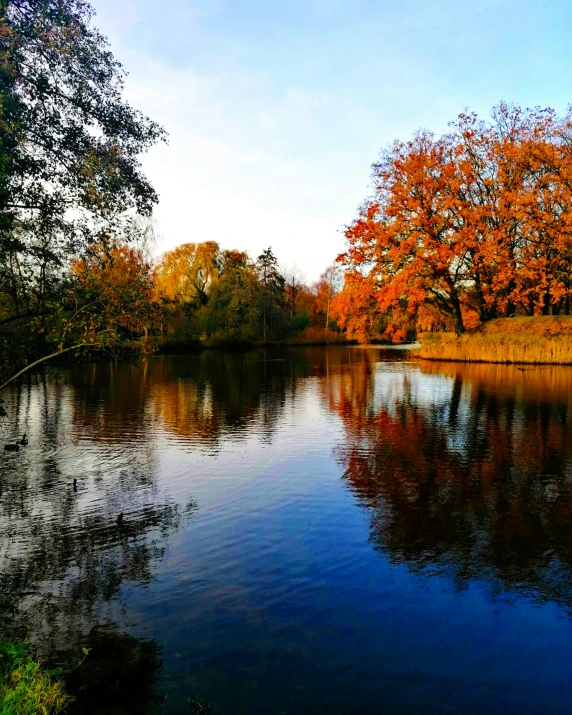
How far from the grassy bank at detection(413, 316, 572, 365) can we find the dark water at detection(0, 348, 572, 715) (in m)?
25.0

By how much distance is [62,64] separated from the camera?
11602 millimetres

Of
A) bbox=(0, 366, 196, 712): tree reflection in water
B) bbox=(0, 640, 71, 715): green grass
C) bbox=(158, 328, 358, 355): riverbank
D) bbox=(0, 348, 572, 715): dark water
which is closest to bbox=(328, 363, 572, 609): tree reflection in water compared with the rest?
bbox=(0, 348, 572, 715): dark water

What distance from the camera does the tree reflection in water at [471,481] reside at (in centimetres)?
878

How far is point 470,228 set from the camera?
4591 centimetres

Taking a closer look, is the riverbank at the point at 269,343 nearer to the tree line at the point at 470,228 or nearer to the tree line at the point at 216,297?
the tree line at the point at 216,297

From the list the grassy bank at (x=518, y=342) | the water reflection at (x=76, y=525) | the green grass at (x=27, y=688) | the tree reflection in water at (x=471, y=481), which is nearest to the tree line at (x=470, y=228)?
the grassy bank at (x=518, y=342)

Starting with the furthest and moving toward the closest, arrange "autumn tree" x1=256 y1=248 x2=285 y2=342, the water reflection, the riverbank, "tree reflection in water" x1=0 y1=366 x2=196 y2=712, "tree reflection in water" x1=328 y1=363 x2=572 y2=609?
"autumn tree" x1=256 y1=248 x2=285 y2=342 < the riverbank < "tree reflection in water" x1=328 y1=363 x2=572 y2=609 < the water reflection < "tree reflection in water" x1=0 y1=366 x2=196 y2=712

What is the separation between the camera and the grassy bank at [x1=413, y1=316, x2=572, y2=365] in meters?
42.1

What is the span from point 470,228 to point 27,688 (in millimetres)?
46317

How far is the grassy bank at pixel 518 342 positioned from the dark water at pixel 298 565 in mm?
25000

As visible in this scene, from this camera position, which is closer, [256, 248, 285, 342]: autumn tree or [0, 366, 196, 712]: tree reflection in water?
[0, 366, 196, 712]: tree reflection in water

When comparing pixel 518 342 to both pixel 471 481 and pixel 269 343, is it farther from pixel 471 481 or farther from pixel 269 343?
pixel 269 343

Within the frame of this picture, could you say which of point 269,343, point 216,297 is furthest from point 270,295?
point 216,297

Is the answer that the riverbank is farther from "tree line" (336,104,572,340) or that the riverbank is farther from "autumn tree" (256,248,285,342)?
"tree line" (336,104,572,340)
